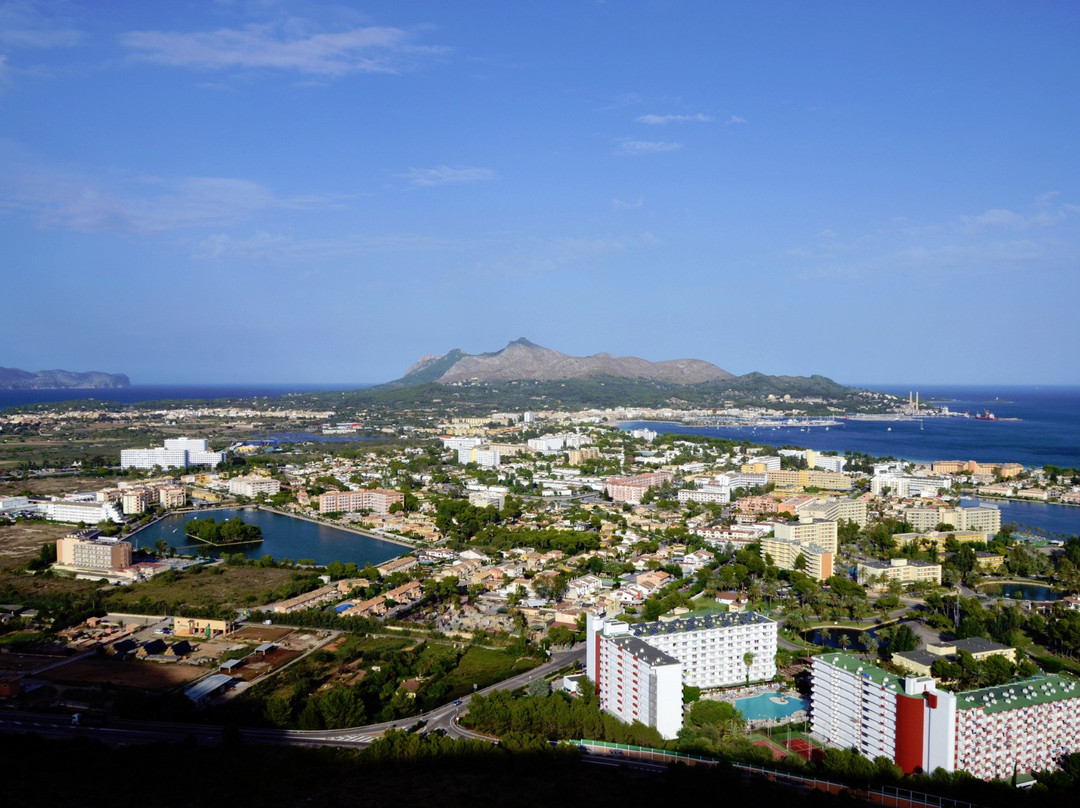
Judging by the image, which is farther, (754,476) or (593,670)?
(754,476)

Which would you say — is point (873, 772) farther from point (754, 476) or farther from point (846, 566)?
point (754, 476)

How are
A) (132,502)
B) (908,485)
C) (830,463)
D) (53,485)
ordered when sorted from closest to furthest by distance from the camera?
1. (132,502)
2. (908,485)
3. (53,485)
4. (830,463)

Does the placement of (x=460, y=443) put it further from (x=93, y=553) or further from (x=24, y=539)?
(x=93, y=553)

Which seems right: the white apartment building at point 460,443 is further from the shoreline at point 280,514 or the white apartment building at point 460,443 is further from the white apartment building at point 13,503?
the white apartment building at point 13,503

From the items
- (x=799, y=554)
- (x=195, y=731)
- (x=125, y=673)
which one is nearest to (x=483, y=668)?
(x=195, y=731)

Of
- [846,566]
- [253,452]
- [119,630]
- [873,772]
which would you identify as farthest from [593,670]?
[253,452]

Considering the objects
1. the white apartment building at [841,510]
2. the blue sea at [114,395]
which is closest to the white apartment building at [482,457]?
the white apartment building at [841,510]
